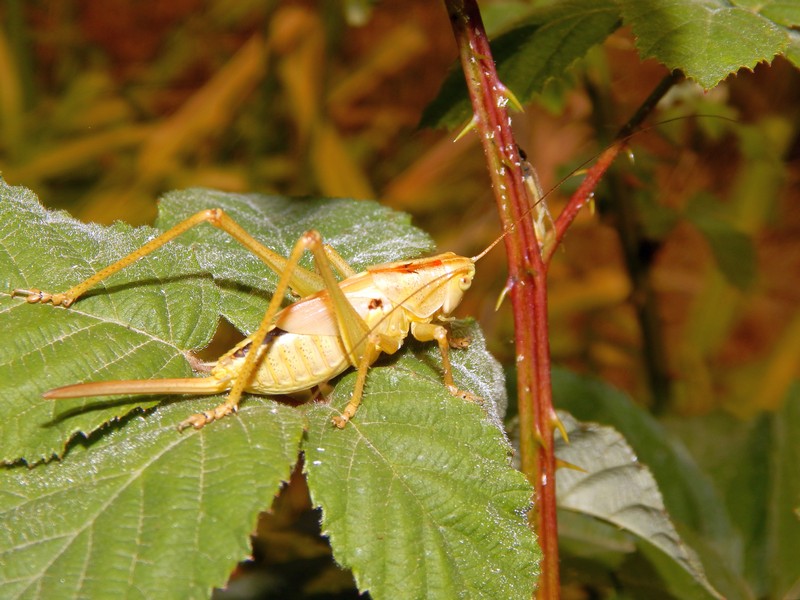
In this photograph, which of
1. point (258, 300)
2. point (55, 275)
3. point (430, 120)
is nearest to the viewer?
point (55, 275)

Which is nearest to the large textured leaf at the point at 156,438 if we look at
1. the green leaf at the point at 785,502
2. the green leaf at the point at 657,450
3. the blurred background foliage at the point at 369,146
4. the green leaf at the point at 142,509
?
the green leaf at the point at 142,509

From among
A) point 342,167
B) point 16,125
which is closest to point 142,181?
point 16,125

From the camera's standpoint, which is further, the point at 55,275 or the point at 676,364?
the point at 676,364

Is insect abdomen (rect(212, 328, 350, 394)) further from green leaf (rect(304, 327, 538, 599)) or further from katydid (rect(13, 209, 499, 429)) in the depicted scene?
green leaf (rect(304, 327, 538, 599))

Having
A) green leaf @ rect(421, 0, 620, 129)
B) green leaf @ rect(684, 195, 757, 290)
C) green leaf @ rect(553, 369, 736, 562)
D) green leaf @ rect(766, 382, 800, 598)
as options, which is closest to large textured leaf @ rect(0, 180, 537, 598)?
green leaf @ rect(421, 0, 620, 129)

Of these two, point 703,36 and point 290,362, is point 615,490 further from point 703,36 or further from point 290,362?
point 703,36

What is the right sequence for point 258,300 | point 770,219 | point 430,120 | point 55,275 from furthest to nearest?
1. point 770,219
2. point 430,120
3. point 258,300
4. point 55,275

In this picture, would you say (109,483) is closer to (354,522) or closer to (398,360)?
(354,522)
